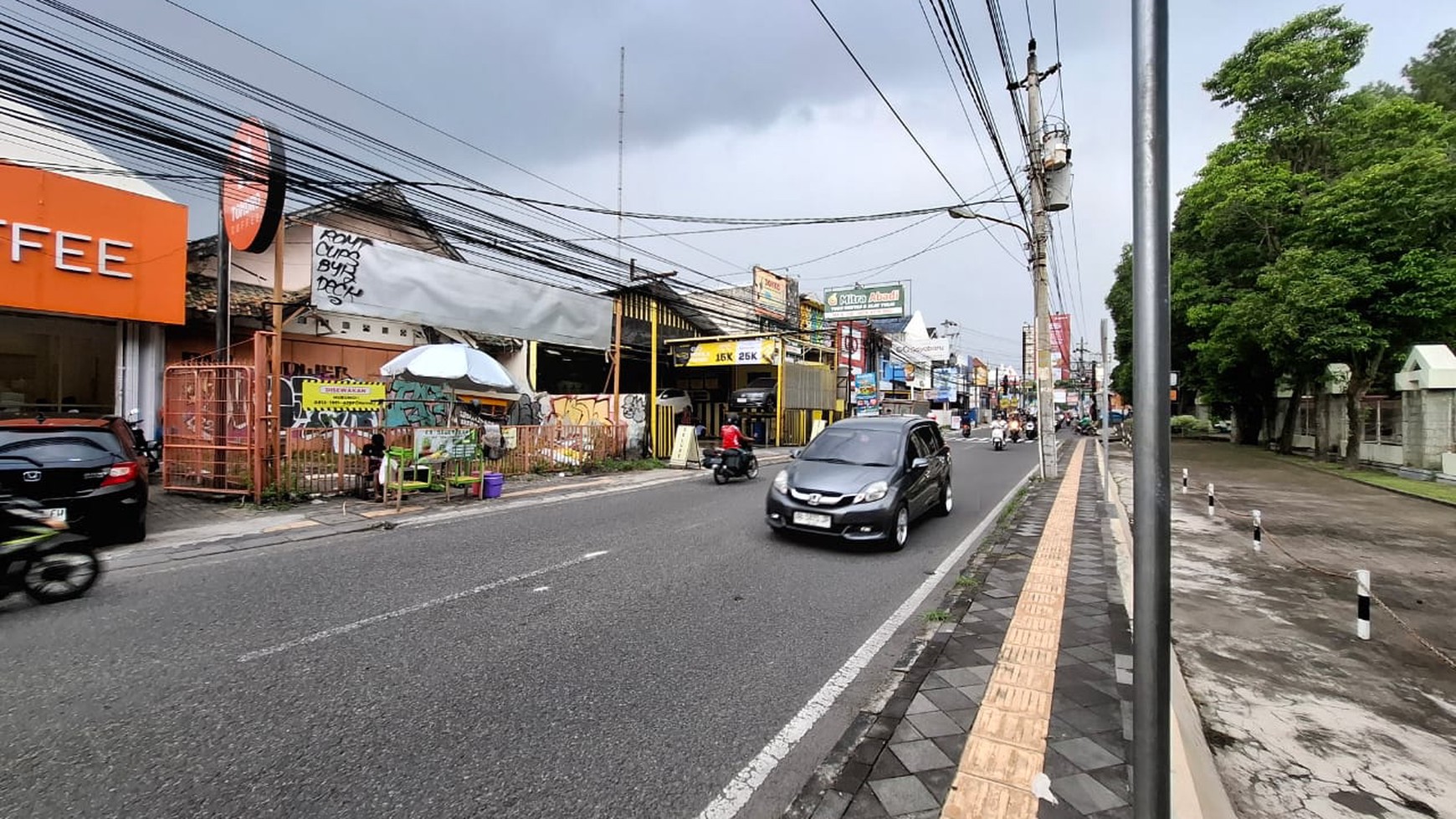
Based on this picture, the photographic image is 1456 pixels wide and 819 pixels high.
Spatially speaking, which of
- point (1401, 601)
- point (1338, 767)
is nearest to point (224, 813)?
point (1338, 767)

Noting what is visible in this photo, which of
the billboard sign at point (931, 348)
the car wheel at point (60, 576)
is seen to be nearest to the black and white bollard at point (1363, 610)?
the car wheel at point (60, 576)

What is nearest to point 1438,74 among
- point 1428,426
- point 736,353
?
point 1428,426

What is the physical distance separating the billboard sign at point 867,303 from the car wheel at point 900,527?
36.3m

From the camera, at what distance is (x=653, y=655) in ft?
12.7

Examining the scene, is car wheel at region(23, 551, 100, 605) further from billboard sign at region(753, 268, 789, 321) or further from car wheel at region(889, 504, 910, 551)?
billboard sign at region(753, 268, 789, 321)

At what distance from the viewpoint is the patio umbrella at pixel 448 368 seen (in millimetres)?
10680

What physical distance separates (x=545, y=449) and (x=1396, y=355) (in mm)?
22108

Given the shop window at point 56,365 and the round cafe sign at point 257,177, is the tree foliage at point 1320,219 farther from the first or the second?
the shop window at point 56,365

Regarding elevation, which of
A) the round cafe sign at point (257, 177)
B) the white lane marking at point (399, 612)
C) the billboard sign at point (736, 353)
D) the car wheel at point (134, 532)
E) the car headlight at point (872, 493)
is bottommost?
the white lane marking at point (399, 612)

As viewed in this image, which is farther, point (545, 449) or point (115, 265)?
point (545, 449)

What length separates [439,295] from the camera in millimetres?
11477

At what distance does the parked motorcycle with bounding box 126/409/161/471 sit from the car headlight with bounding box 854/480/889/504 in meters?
11.7

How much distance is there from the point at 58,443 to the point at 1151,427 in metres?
9.20

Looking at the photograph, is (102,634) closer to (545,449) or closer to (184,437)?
(184,437)
